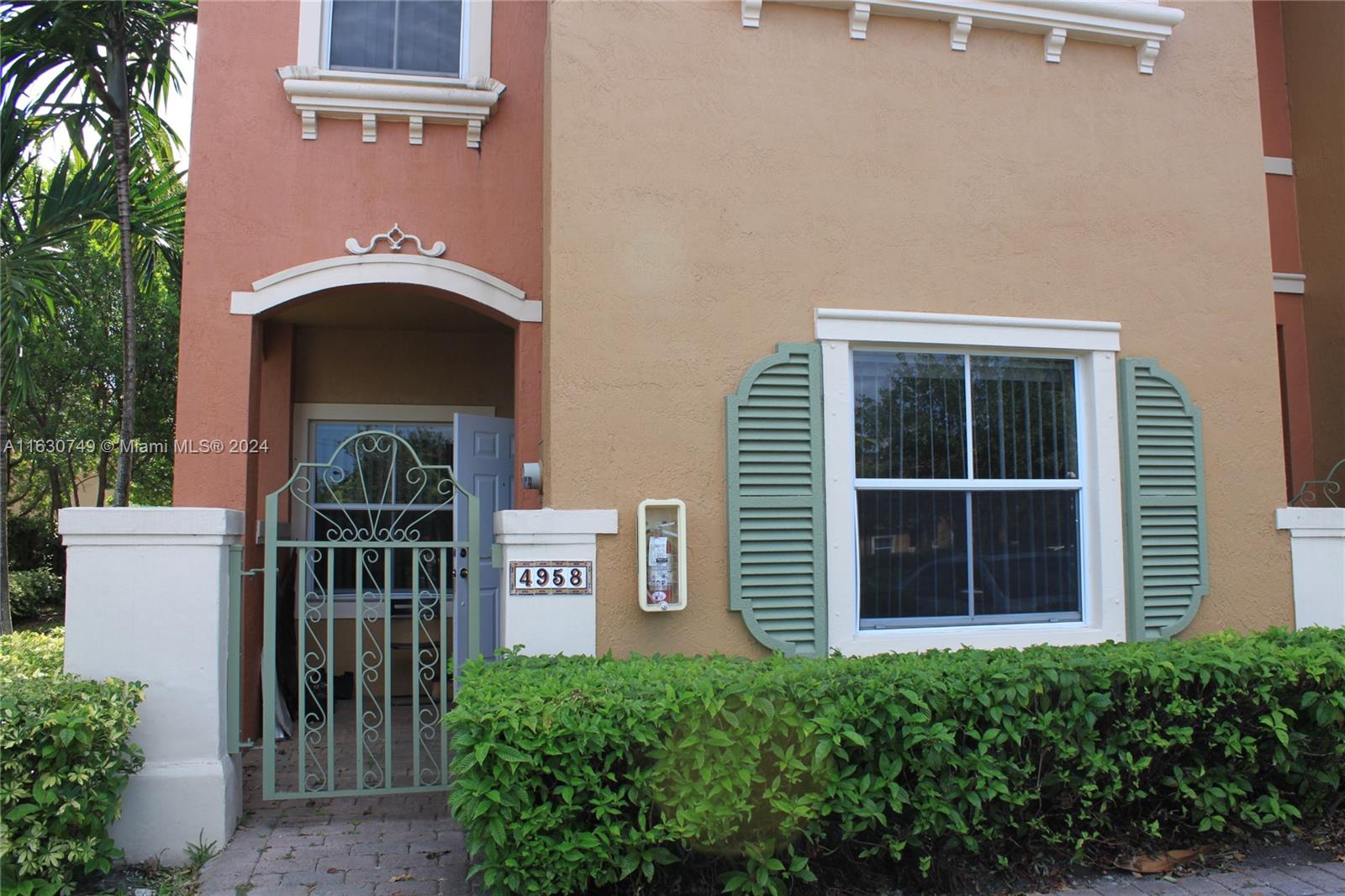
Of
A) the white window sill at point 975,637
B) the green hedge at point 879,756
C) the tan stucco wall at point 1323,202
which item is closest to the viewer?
the green hedge at point 879,756

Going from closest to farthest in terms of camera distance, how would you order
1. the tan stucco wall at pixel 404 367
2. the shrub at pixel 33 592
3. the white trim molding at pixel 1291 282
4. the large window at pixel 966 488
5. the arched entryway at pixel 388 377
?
the large window at pixel 966 488 < the arched entryway at pixel 388 377 < the white trim molding at pixel 1291 282 < the tan stucco wall at pixel 404 367 < the shrub at pixel 33 592

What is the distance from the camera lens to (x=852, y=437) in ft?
15.5

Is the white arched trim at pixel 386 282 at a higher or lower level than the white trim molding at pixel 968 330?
higher

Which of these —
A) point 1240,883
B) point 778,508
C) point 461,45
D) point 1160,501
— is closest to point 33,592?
point 461,45

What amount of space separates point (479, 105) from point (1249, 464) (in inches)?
197

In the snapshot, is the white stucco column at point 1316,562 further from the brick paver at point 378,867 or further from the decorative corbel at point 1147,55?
the decorative corbel at point 1147,55

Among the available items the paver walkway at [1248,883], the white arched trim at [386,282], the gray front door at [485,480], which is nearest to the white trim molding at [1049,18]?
the white arched trim at [386,282]

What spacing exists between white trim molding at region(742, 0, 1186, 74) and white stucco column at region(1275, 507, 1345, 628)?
8.50 ft

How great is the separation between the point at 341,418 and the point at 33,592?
27.1ft

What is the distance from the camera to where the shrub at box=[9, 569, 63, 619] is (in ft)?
40.8

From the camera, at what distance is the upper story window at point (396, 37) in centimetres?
605

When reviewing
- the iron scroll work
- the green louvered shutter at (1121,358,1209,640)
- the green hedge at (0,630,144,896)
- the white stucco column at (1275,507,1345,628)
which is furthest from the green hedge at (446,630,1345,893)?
the green hedge at (0,630,144,896)

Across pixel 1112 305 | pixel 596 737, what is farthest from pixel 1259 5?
pixel 596 737

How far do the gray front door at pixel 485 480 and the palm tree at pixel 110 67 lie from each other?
2681mm
